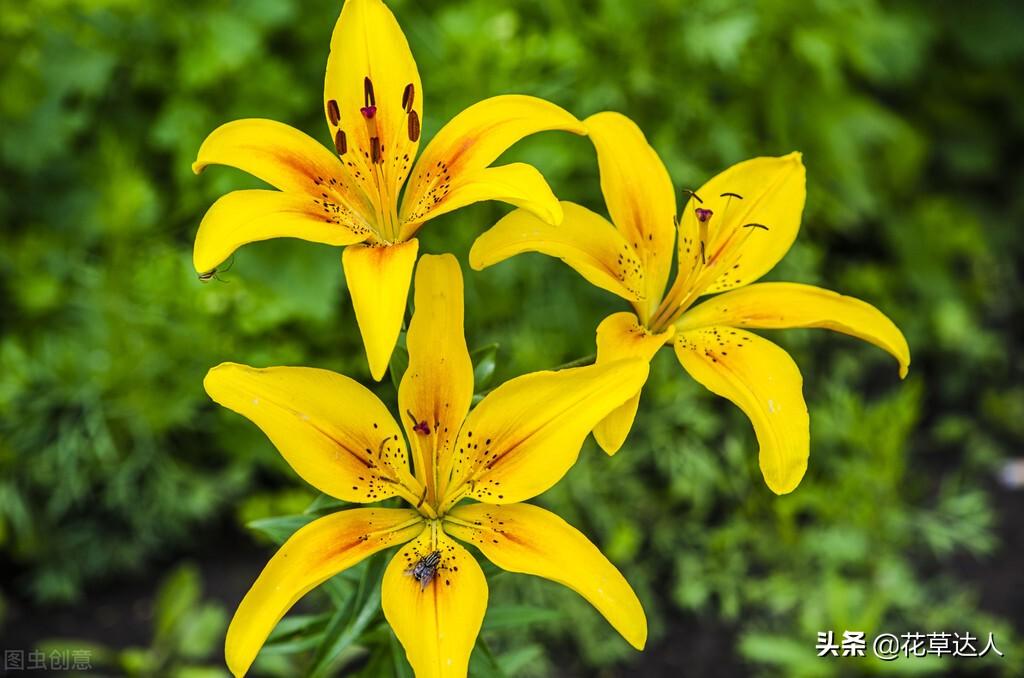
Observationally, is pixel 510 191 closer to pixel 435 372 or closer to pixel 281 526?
pixel 435 372

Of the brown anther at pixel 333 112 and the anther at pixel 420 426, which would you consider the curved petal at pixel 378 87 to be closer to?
Result: the brown anther at pixel 333 112

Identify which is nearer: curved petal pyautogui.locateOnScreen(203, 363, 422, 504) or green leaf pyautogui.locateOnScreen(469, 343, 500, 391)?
curved petal pyautogui.locateOnScreen(203, 363, 422, 504)

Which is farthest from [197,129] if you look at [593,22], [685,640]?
[685,640]

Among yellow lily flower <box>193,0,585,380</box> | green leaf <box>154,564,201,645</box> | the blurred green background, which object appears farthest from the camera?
the blurred green background

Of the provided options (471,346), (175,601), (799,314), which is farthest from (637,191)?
(471,346)

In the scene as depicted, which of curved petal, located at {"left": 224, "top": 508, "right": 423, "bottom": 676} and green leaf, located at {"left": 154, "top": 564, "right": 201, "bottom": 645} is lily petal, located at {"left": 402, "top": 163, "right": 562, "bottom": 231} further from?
green leaf, located at {"left": 154, "top": 564, "right": 201, "bottom": 645}

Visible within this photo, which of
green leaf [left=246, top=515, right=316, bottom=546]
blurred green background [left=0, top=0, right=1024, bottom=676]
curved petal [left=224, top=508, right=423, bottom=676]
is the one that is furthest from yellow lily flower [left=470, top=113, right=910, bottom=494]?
blurred green background [left=0, top=0, right=1024, bottom=676]

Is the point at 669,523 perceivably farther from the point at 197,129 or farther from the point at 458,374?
the point at 458,374
